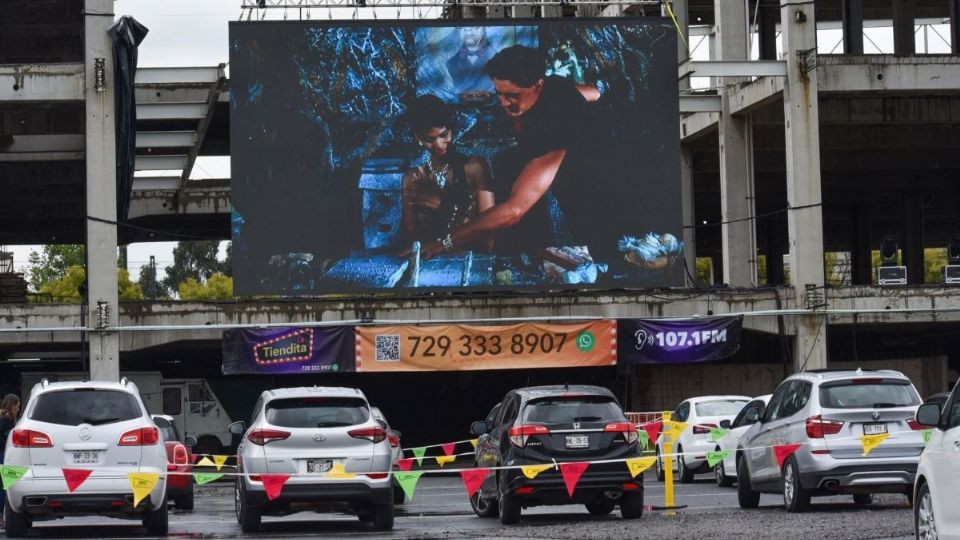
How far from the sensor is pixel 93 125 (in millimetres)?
37531

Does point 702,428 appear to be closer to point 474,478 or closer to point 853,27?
point 474,478

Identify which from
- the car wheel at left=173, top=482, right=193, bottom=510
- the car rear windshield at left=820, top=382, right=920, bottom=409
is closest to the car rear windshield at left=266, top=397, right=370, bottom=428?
the car rear windshield at left=820, top=382, right=920, bottom=409

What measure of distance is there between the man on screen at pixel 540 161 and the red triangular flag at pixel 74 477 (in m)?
21.6

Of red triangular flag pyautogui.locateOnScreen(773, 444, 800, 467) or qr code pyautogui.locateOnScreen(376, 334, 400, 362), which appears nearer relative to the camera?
red triangular flag pyautogui.locateOnScreen(773, 444, 800, 467)

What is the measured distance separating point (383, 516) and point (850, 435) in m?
5.68

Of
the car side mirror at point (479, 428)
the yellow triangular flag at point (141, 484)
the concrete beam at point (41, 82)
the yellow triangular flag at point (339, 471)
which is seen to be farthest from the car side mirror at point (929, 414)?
the concrete beam at point (41, 82)

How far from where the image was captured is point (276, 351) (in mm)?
37312

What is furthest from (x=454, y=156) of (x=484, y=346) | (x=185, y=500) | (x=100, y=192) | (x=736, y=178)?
(x=185, y=500)

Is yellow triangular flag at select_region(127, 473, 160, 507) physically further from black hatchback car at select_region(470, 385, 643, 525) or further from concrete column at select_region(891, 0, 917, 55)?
concrete column at select_region(891, 0, 917, 55)

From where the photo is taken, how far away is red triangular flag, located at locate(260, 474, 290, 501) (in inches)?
698

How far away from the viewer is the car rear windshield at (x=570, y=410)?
19000 mm

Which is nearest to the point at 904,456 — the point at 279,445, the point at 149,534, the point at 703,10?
the point at 279,445

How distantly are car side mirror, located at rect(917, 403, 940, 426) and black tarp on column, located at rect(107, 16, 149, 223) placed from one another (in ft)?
91.4

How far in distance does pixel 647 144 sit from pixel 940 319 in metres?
8.85
